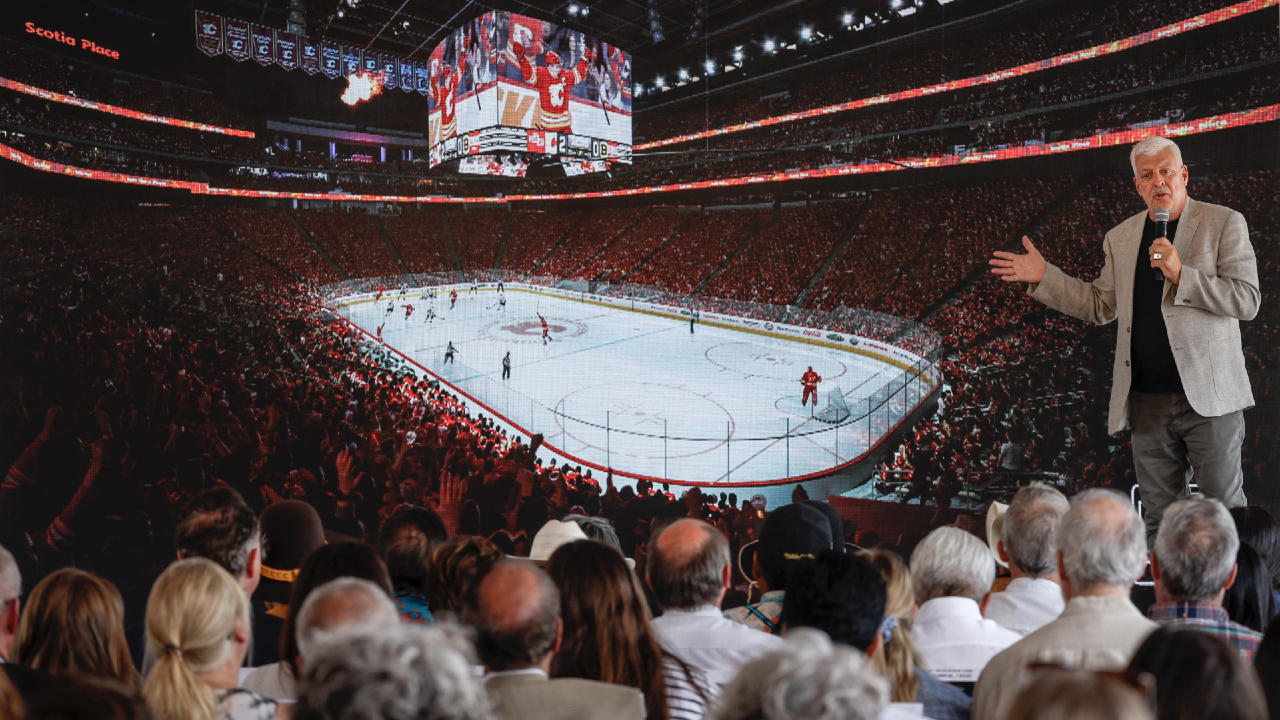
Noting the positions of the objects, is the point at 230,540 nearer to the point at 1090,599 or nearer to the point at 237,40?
the point at 1090,599

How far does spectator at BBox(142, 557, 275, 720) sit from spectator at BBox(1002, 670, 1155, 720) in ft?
4.09

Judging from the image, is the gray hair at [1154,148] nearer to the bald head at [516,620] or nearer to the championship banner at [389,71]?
the bald head at [516,620]

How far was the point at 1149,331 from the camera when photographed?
314 centimetres

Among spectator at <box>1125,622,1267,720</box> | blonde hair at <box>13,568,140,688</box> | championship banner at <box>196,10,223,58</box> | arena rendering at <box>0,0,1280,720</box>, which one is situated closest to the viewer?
spectator at <box>1125,622,1267,720</box>

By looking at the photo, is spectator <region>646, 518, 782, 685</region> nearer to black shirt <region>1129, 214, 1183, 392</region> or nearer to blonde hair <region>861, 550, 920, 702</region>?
blonde hair <region>861, 550, 920, 702</region>

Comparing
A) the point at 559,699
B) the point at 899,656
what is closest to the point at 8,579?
the point at 559,699

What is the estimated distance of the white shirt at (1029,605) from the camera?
217 cm

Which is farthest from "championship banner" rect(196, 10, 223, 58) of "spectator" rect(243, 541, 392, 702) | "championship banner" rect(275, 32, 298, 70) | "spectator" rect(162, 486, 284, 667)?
"spectator" rect(243, 541, 392, 702)

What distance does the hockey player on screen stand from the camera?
562 cm

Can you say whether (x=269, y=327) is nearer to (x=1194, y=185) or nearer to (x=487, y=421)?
(x=487, y=421)

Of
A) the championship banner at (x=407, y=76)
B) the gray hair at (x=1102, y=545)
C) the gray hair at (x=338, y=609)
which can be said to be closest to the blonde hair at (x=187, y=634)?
the gray hair at (x=338, y=609)

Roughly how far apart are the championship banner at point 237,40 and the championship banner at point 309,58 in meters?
0.34

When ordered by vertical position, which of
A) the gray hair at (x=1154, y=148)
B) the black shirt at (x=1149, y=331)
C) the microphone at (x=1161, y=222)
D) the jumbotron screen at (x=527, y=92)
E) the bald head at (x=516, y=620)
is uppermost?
the jumbotron screen at (x=527, y=92)

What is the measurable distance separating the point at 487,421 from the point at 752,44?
10.1ft
